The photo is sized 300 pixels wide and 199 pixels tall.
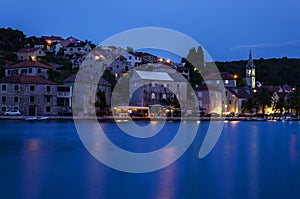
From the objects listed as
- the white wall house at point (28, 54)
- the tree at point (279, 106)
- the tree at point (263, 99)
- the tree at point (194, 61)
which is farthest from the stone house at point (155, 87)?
the white wall house at point (28, 54)

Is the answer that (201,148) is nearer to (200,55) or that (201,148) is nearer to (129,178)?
(129,178)

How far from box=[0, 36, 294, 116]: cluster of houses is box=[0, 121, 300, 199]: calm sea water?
735 inches

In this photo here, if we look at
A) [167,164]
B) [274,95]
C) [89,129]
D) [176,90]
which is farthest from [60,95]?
[274,95]

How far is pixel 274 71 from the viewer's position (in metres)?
95.0

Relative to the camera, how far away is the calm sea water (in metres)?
11.2

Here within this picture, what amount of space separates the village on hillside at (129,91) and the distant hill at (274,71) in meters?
22.1

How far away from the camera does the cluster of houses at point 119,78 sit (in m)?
40.0

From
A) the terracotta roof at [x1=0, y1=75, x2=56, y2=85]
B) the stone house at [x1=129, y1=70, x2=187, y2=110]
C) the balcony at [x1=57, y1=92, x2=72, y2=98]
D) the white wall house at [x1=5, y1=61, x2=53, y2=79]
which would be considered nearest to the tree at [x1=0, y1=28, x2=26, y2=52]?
the white wall house at [x1=5, y1=61, x2=53, y2=79]

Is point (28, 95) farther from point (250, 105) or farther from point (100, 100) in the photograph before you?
point (250, 105)

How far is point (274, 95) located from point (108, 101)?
30.5 meters

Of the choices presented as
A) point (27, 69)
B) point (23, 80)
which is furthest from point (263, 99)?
point (23, 80)

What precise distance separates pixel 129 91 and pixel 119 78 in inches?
181

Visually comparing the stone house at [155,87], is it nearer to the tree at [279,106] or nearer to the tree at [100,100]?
the tree at [100,100]

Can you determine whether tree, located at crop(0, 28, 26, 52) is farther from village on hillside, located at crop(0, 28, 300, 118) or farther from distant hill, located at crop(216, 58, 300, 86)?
distant hill, located at crop(216, 58, 300, 86)
